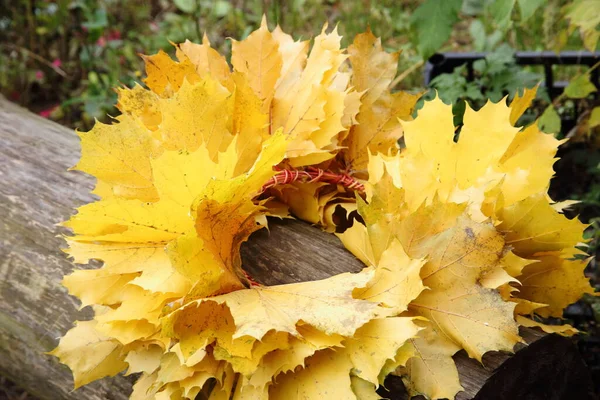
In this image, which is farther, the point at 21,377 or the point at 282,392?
the point at 21,377

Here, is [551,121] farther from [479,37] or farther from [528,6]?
[479,37]

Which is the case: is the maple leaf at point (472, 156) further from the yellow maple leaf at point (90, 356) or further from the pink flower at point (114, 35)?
the pink flower at point (114, 35)

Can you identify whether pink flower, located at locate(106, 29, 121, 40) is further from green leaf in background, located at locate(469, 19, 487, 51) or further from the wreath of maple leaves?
the wreath of maple leaves

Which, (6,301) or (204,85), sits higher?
(204,85)

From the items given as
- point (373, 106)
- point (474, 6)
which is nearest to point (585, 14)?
point (373, 106)

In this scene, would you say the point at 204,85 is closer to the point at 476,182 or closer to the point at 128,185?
the point at 128,185

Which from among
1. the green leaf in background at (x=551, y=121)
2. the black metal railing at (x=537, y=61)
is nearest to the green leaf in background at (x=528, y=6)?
the green leaf in background at (x=551, y=121)

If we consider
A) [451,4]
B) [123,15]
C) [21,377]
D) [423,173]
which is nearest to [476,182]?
[423,173]
